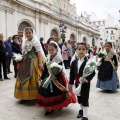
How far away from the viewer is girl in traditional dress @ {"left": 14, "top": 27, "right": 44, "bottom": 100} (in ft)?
13.5

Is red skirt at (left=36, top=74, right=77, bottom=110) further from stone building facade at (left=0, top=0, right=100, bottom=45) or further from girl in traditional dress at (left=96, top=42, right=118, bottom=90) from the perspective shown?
stone building facade at (left=0, top=0, right=100, bottom=45)

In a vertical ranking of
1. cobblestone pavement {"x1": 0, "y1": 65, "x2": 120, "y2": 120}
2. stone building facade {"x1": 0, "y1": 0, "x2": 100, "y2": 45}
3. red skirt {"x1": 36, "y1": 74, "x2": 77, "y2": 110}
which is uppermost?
stone building facade {"x1": 0, "y1": 0, "x2": 100, "y2": 45}

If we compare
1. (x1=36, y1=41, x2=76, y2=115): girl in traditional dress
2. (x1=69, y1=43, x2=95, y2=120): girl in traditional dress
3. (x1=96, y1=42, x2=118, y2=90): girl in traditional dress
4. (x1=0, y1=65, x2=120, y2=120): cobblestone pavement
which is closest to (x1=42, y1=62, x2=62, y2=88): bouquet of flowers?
(x1=36, y1=41, x2=76, y2=115): girl in traditional dress

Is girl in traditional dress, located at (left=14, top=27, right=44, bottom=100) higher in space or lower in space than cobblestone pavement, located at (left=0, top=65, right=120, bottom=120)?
higher

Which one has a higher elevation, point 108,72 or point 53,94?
point 108,72

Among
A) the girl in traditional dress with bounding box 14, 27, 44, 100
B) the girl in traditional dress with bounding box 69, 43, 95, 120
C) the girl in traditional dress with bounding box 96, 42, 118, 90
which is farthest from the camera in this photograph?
the girl in traditional dress with bounding box 96, 42, 118, 90

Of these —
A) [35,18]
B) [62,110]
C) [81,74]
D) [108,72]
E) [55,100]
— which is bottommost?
[62,110]

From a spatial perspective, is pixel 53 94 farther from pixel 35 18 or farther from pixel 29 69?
pixel 35 18

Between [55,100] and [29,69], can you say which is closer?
[55,100]

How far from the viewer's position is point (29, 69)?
4.19 metres

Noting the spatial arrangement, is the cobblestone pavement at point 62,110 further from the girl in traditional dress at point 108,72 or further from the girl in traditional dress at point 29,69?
the girl in traditional dress at point 108,72

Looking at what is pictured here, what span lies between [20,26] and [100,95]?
12.9m

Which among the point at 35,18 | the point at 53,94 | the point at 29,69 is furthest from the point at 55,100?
the point at 35,18

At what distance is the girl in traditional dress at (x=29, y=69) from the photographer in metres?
4.11
